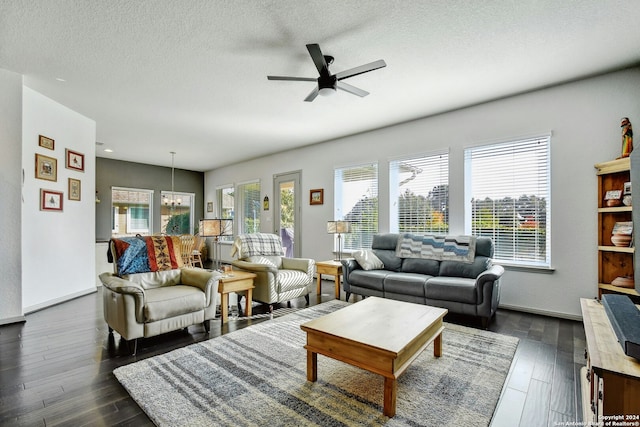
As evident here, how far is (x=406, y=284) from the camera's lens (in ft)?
11.8

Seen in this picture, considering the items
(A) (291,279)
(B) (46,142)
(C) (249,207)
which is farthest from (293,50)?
(C) (249,207)

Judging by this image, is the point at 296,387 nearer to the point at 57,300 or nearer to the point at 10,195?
the point at 10,195

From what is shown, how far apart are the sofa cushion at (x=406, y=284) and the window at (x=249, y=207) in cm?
439

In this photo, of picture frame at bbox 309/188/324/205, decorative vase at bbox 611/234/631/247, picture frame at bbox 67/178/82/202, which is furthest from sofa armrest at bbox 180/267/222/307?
decorative vase at bbox 611/234/631/247

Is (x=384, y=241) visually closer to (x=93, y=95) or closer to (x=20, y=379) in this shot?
(x=20, y=379)

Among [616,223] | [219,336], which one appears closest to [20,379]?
[219,336]

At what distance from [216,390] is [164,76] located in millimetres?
3170

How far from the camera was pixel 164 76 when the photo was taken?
10.7 ft

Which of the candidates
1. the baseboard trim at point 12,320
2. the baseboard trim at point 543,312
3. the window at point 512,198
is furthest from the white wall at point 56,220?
the baseboard trim at point 543,312

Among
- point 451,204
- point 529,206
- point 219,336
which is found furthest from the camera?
point 451,204

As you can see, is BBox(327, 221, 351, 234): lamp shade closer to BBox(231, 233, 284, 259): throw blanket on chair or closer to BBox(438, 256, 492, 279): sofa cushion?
BBox(231, 233, 284, 259): throw blanket on chair

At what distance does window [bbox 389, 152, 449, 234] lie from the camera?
4387 millimetres

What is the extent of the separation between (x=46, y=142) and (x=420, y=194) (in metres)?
5.36

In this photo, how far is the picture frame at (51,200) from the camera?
391 cm
